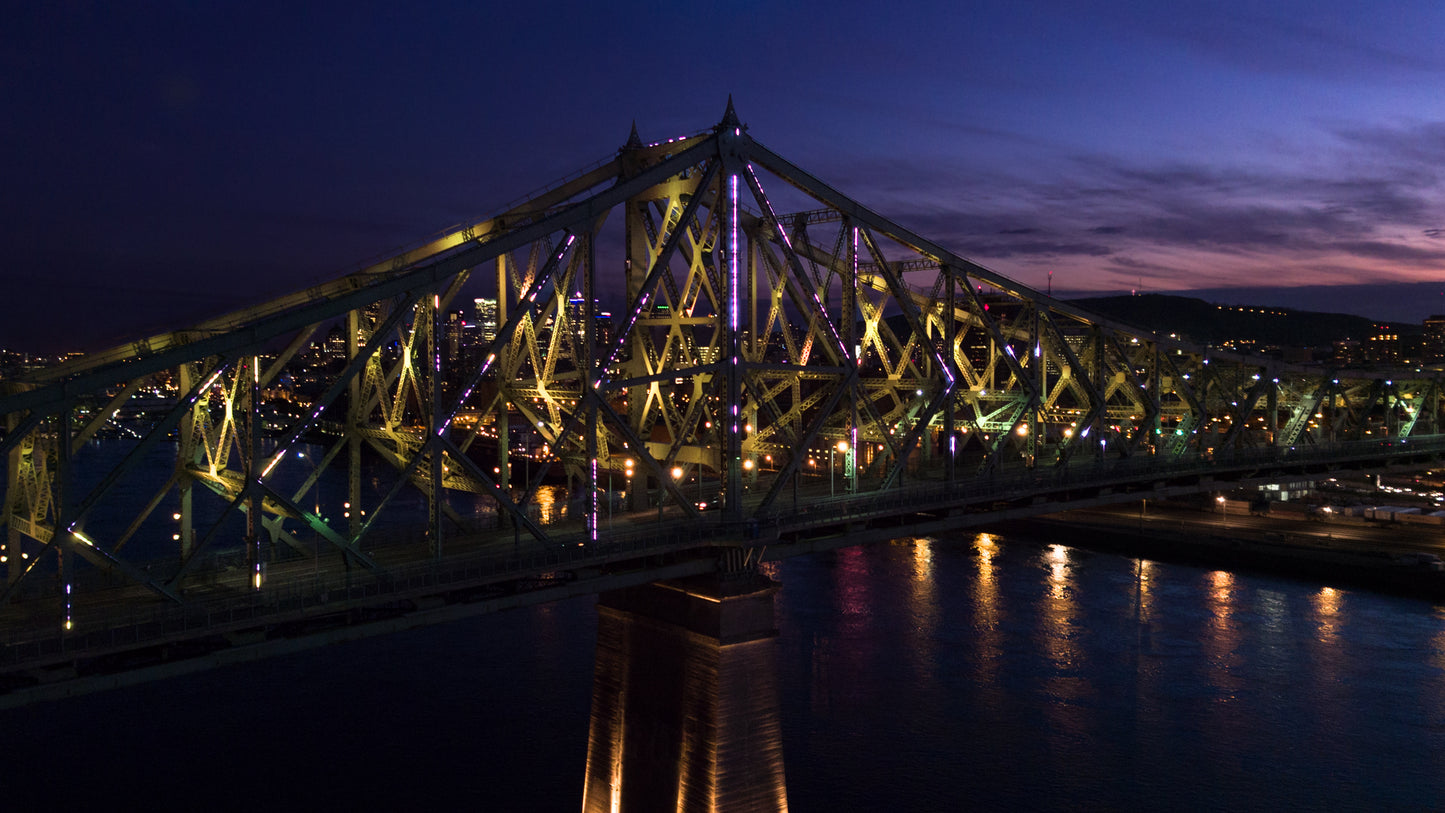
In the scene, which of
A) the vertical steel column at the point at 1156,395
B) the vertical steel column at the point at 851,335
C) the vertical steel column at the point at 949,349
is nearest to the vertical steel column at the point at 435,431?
the vertical steel column at the point at 851,335

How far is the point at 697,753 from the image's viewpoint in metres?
25.5

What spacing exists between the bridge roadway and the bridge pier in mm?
1281

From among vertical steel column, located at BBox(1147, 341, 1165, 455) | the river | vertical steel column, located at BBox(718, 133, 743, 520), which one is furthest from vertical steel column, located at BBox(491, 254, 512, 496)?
vertical steel column, located at BBox(1147, 341, 1165, 455)

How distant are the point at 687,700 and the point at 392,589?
7.83 m

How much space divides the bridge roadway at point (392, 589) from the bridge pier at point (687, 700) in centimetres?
128

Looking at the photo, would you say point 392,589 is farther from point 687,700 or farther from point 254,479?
point 687,700

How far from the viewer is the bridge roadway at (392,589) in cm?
1847

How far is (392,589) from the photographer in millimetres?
22031

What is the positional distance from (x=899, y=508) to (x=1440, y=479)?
86679mm

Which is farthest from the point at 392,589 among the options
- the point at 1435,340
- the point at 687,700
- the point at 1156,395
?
the point at 1435,340

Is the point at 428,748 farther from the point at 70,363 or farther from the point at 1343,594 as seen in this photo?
the point at 1343,594

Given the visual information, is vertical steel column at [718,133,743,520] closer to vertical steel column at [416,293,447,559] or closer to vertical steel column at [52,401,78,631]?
vertical steel column at [416,293,447,559]

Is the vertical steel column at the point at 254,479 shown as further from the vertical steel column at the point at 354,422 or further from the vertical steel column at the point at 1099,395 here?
the vertical steel column at the point at 1099,395

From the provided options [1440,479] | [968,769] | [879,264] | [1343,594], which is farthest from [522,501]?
[1440,479]
